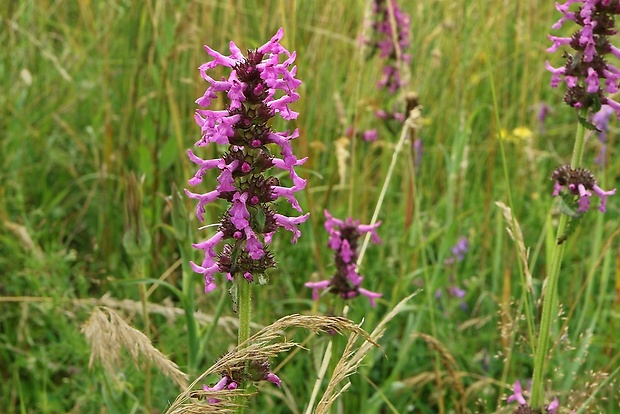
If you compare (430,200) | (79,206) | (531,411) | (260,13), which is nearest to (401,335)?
(430,200)

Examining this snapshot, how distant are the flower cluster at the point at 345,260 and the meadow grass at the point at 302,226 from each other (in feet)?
0.35

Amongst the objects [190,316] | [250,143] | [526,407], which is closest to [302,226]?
[190,316]

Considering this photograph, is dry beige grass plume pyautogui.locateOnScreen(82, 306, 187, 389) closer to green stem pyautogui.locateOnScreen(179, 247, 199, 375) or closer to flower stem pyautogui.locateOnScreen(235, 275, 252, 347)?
flower stem pyautogui.locateOnScreen(235, 275, 252, 347)

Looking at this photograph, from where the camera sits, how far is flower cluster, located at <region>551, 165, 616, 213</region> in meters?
1.93

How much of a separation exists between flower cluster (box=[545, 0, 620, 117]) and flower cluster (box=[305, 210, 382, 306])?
667 millimetres

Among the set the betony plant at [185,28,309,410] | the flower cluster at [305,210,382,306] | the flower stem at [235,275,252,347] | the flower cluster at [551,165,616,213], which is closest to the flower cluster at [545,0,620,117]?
the flower cluster at [551,165,616,213]

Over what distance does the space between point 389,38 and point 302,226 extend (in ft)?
4.36

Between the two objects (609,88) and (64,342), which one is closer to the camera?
(609,88)

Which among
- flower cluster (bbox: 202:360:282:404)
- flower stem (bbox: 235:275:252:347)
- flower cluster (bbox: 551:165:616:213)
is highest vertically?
flower cluster (bbox: 551:165:616:213)

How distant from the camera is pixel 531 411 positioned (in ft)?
6.30

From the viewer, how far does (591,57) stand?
6.15 ft

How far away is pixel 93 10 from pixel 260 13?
3.59ft

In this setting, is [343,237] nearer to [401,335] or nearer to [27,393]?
[401,335]

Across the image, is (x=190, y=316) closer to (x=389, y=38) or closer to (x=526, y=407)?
(x=526, y=407)
